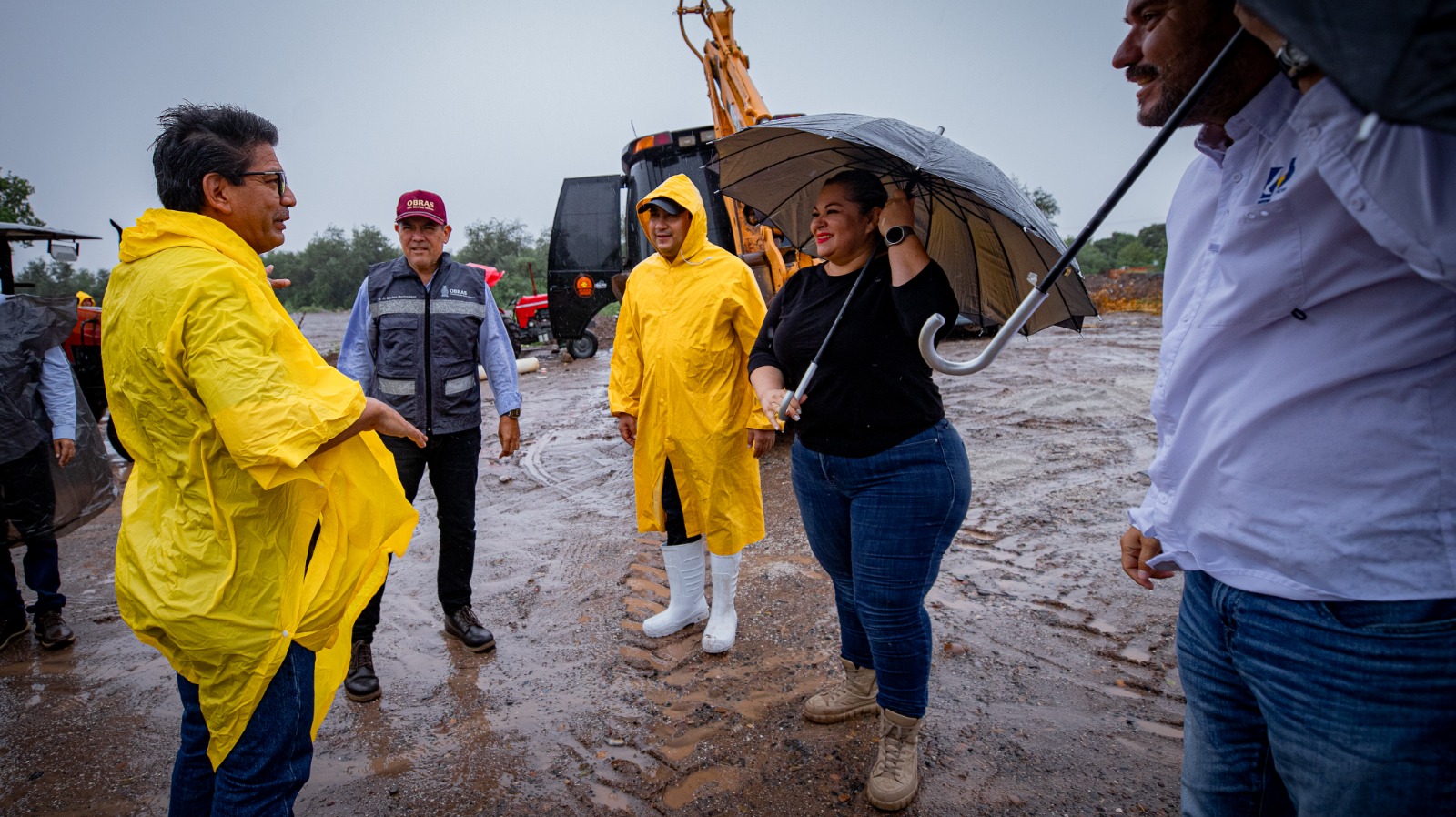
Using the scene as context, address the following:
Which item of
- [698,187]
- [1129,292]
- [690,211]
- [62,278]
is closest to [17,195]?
[62,278]

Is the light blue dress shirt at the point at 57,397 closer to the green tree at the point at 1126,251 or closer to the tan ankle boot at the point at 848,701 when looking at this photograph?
the tan ankle boot at the point at 848,701

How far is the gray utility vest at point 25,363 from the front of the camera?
3695 mm

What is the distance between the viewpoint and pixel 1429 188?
0.86 meters

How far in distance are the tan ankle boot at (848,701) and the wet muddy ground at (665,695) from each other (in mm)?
56

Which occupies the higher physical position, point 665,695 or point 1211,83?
point 1211,83

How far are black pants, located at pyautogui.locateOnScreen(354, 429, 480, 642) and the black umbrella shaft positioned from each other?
109 inches

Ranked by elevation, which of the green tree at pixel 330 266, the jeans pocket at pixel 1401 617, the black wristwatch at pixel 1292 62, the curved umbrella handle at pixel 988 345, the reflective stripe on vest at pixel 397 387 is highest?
the black wristwatch at pixel 1292 62

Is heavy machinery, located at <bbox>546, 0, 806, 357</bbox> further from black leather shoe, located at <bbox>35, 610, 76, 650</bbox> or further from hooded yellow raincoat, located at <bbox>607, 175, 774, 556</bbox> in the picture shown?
black leather shoe, located at <bbox>35, 610, 76, 650</bbox>

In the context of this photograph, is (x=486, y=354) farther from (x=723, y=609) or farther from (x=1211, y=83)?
(x=1211, y=83)

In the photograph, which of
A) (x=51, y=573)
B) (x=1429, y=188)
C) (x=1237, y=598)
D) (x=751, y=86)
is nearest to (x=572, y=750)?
(x=1237, y=598)

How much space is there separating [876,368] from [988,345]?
79 cm

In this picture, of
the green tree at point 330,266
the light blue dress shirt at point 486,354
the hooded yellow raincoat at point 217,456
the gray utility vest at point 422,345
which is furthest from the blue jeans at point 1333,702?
the green tree at point 330,266

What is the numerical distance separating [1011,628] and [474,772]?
7.71 ft

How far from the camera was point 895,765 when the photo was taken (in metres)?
2.37
